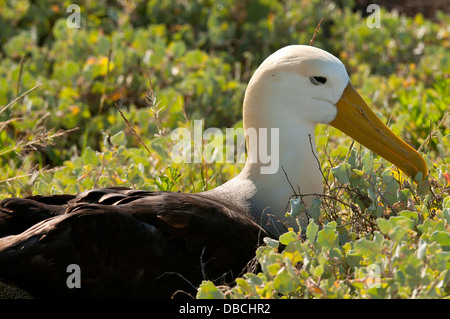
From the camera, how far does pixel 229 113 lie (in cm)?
656

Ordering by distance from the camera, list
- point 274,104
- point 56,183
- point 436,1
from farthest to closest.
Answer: point 436,1 → point 56,183 → point 274,104

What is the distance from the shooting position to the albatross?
10.3 ft

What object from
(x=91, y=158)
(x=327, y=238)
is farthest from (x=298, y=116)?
(x=91, y=158)

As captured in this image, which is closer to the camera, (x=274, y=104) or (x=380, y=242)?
(x=380, y=242)

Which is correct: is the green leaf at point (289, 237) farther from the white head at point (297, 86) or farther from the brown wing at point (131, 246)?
the white head at point (297, 86)

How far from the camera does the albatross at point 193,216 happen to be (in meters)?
3.14

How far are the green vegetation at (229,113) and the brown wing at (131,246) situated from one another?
214mm

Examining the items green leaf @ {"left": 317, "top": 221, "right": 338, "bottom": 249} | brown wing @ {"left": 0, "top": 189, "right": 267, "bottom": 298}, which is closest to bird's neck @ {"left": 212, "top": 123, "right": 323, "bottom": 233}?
brown wing @ {"left": 0, "top": 189, "right": 267, "bottom": 298}

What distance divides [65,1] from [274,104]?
A: 15.8 feet

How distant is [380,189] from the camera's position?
11.5ft

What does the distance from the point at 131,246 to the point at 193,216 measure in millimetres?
287

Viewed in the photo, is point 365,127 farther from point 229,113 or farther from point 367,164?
point 229,113

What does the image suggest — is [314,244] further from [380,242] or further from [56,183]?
[56,183]
